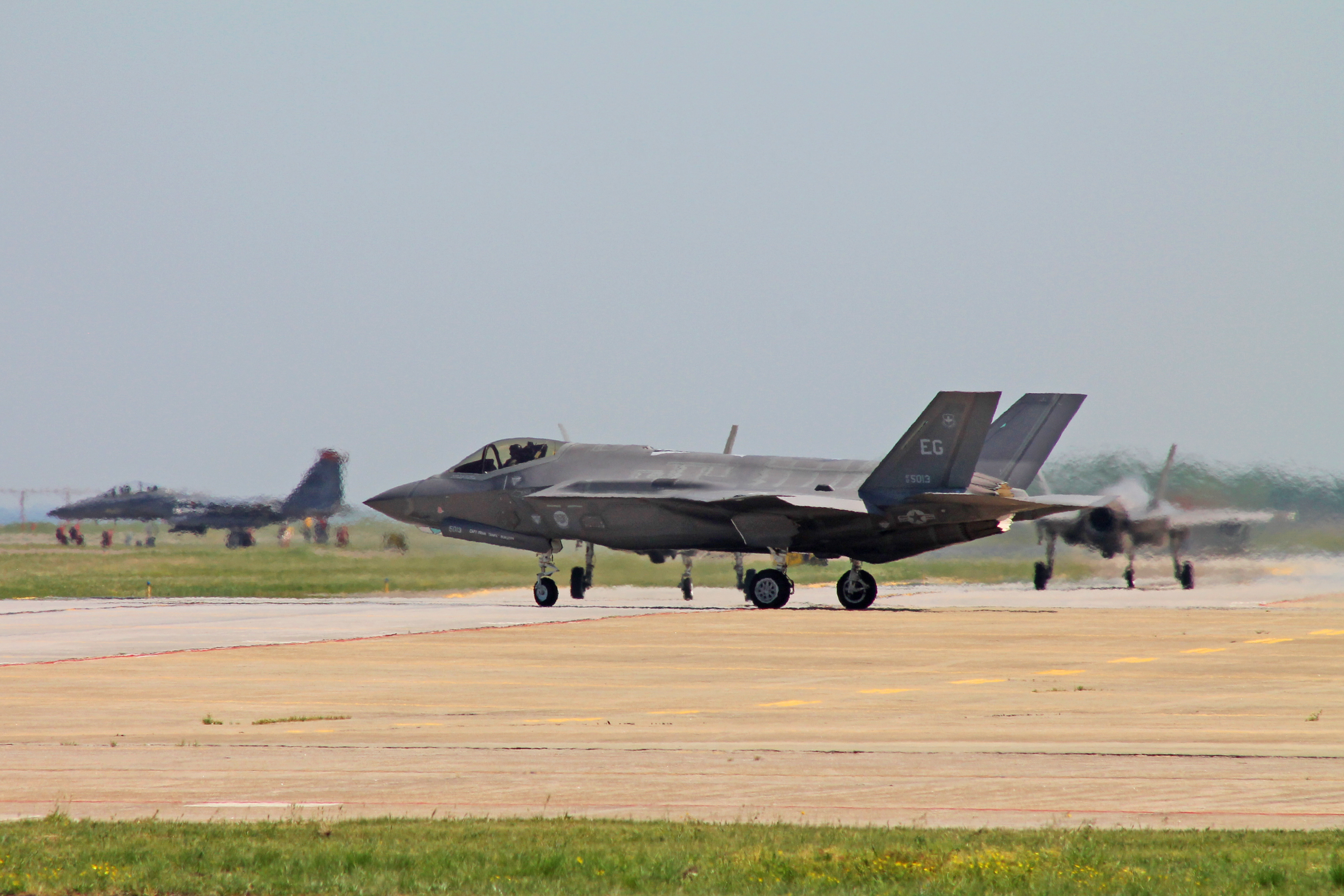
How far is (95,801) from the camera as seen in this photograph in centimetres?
1086

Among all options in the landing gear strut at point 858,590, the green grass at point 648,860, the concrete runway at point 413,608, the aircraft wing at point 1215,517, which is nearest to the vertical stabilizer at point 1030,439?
the concrete runway at point 413,608

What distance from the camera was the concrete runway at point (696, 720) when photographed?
10.8 metres

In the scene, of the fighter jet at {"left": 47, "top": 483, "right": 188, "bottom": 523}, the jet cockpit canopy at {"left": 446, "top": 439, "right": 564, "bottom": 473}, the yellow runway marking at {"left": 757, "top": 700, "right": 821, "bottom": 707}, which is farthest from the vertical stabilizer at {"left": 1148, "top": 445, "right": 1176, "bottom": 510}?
the fighter jet at {"left": 47, "top": 483, "right": 188, "bottom": 523}

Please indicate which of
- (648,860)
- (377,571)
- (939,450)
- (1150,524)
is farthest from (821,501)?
(648,860)

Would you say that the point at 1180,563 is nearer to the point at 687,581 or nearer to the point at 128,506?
the point at 687,581

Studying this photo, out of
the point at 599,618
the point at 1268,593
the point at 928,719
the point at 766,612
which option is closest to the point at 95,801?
the point at 928,719

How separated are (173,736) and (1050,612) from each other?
22823mm

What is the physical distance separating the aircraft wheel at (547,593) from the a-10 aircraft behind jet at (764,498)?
0.13 feet

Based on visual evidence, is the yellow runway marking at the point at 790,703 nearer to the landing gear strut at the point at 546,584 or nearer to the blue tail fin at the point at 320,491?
the landing gear strut at the point at 546,584

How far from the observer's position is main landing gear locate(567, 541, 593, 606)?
40125mm

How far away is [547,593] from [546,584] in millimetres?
238

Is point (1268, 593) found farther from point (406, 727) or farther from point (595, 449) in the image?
point (406, 727)

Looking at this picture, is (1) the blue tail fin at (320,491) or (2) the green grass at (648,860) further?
(1) the blue tail fin at (320,491)

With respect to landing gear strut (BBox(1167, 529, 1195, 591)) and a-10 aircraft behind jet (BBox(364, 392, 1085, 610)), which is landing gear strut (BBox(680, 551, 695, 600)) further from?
landing gear strut (BBox(1167, 529, 1195, 591))
